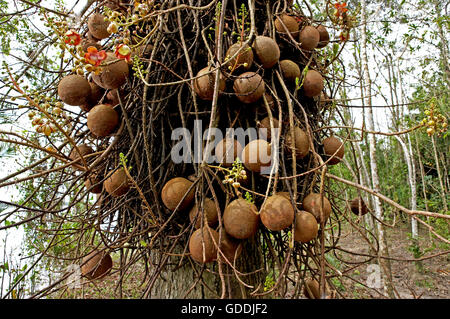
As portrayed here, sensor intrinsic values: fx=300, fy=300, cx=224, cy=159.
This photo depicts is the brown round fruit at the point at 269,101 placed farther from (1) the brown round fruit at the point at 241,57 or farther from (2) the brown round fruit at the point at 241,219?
(2) the brown round fruit at the point at 241,219

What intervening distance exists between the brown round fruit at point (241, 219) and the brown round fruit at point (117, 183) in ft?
1.10

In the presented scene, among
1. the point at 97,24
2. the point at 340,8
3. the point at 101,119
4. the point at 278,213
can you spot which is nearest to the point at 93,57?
the point at 101,119

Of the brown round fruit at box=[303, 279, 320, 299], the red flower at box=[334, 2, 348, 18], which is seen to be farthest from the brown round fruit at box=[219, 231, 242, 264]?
the red flower at box=[334, 2, 348, 18]

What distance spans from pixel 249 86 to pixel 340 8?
559 mm

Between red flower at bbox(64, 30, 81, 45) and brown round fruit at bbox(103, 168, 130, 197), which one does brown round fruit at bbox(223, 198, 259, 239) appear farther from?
red flower at bbox(64, 30, 81, 45)

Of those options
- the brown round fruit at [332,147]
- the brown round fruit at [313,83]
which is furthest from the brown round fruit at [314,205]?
the brown round fruit at [313,83]

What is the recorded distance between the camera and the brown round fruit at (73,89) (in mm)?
840

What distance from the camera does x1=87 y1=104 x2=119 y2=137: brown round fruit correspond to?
0.87 meters

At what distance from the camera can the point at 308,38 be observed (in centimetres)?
100

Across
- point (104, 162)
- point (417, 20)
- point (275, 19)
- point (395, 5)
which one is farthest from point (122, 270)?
point (395, 5)

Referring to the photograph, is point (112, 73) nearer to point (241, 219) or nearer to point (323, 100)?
point (241, 219)

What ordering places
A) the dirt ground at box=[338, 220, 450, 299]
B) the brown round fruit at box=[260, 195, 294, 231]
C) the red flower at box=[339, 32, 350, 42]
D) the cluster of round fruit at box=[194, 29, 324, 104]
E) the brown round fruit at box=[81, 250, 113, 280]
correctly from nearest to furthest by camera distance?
the brown round fruit at box=[260, 195, 294, 231]
the cluster of round fruit at box=[194, 29, 324, 104]
the brown round fruit at box=[81, 250, 113, 280]
the red flower at box=[339, 32, 350, 42]
the dirt ground at box=[338, 220, 450, 299]

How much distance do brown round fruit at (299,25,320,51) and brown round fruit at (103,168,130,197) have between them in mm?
717
